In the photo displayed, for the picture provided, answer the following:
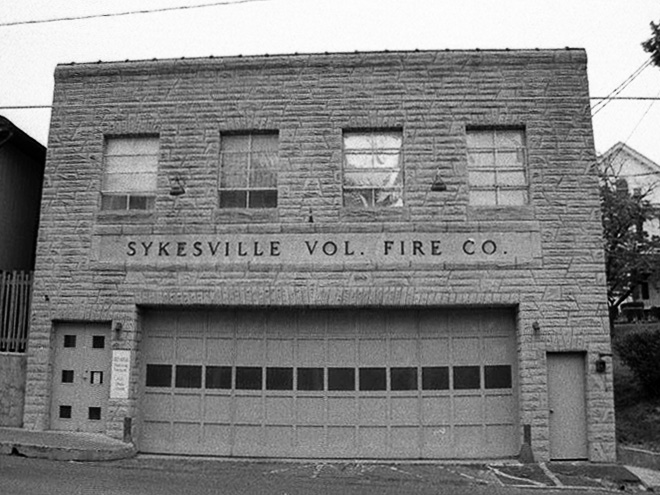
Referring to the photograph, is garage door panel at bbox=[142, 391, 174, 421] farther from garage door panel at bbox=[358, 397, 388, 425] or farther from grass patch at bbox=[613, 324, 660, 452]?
grass patch at bbox=[613, 324, 660, 452]

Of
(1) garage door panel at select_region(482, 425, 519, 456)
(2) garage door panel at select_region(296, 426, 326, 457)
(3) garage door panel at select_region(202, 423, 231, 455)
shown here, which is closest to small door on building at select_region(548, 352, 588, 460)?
(1) garage door panel at select_region(482, 425, 519, 456)

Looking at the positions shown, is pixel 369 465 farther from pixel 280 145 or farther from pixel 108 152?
pixel 108 152

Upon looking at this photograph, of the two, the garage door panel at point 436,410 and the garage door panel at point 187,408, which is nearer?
the garage door panel at point 436,410

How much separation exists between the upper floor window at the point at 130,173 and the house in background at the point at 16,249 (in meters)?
2.30

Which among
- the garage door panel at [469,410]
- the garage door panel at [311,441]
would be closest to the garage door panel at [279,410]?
the garage door panel at [311,441]

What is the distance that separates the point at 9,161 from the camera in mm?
14805

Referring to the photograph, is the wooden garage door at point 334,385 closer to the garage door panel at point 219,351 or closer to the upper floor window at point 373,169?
the garage door panel at point 219,351

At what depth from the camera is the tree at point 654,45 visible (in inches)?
464

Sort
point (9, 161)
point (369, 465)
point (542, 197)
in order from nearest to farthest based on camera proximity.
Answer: point (369, 465), point (542, 197), point (9, 161)

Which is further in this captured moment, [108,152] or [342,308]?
[108,152]

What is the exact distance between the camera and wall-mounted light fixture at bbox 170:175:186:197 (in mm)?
12609

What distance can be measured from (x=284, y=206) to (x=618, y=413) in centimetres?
788

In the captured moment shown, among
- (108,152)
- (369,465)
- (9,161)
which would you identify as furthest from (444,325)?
(9,161)

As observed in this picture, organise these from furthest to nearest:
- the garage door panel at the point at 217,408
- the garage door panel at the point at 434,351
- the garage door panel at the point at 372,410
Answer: the garage door panel at the point at 217,408, the garage door panel at the point at 434,351, the garage door panel at the point at 372,410
